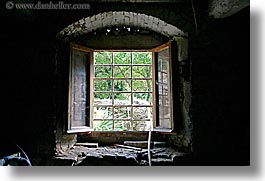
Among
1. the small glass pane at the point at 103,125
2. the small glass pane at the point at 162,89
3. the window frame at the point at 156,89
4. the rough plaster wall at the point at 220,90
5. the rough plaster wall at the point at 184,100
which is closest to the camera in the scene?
the rough plaster wall at the point at 220,90

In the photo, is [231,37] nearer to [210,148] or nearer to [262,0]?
[262,0]

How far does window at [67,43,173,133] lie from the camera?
2.62 m

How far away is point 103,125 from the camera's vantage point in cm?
276

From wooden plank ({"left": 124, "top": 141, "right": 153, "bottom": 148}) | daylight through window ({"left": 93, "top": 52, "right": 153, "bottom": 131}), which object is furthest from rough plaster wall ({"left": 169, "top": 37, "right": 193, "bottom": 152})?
daylight through window ({"left": 93, "top": 52, "right": 153, "bottom": 131})

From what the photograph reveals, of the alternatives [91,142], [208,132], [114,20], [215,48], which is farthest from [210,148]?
[114,20]

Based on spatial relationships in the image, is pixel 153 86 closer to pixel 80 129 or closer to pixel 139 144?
pixel 139 144

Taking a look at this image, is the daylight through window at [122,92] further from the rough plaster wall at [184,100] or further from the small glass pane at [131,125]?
the rough plaster wall at [184,100]

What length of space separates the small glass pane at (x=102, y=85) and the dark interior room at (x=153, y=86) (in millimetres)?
145

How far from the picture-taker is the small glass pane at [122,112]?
9.12ft

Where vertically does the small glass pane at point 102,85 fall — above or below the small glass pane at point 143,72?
below

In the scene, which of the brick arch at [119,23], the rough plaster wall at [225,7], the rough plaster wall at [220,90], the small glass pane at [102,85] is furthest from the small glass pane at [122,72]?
the rough plaster wall at [225,7]

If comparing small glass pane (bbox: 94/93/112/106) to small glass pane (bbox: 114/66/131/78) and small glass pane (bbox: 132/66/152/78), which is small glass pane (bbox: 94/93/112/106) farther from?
small glass pane (bbox: 132/66/152/78)

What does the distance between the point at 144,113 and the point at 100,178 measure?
1169mm

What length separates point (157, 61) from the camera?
269cm
